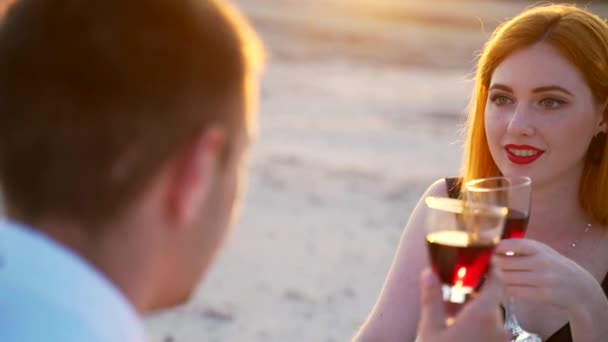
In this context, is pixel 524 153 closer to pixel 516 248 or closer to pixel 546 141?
pixel 546 141

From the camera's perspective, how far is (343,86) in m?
16.6

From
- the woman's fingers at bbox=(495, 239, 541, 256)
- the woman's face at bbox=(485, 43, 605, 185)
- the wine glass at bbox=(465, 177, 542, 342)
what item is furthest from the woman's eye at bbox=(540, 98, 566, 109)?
the woman's fingers at bbox=(495, 239, 541, 256)

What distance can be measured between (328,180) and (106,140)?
8586 millimetres

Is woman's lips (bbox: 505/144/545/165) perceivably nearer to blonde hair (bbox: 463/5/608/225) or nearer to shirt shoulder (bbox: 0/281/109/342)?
blonde hair (bbox: 463/5/608/225)

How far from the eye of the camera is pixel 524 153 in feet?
11.1

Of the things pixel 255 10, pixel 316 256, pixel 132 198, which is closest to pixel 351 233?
pixel 316 256

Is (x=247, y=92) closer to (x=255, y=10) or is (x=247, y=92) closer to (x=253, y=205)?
(x=253, y=205)

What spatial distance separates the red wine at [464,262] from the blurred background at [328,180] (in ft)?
4.66

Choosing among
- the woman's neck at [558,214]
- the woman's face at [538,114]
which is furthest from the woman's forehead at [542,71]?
the woman's neck at [558,214]

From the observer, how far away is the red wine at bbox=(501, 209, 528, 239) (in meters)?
2.75

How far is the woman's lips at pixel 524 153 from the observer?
3.39 metres

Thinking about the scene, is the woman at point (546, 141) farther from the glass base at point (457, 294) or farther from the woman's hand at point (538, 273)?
the glass base at point (457, 294)

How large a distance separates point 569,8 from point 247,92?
7.43 feet

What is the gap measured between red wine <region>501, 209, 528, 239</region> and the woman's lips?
66cm
